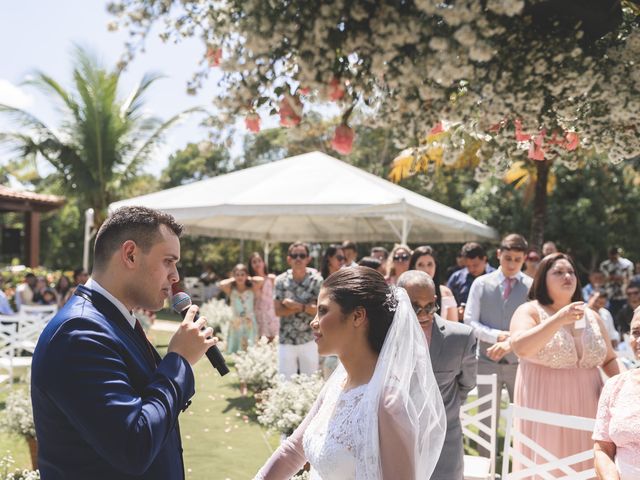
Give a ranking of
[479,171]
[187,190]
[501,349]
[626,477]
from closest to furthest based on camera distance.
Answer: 1. [479,171]
2. [626,477]
3. [501,349]
4. [187,190]

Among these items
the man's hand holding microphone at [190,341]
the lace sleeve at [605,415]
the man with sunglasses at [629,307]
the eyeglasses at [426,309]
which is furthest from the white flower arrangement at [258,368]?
the man's hand holding microphone at [190,341]

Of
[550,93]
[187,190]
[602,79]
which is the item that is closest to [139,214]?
[550,93]

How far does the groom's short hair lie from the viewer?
2367 mm

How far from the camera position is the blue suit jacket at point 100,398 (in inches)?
79.7

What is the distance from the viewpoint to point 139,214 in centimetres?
240

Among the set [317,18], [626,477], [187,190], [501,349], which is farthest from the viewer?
[187,190]

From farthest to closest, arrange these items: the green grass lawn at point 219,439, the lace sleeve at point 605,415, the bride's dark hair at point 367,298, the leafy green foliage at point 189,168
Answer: the leafy green foliage at point 189,168
the green grass lawn at point 219,439
the lace sleeve at point 605,415
the bride's dark hair at point 367,298

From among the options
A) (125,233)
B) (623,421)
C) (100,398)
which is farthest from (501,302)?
(100,398)

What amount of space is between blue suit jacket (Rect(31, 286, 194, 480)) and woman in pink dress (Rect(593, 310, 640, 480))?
2.31 m

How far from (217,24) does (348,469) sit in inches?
65.4

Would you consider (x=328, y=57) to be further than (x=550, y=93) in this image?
No

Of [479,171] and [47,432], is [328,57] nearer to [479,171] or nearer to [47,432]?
[479,171]

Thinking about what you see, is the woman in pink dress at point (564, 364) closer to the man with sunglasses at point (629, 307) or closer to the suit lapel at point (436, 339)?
the suit lapel at point (436, 339)

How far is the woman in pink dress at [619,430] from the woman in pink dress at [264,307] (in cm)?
869
